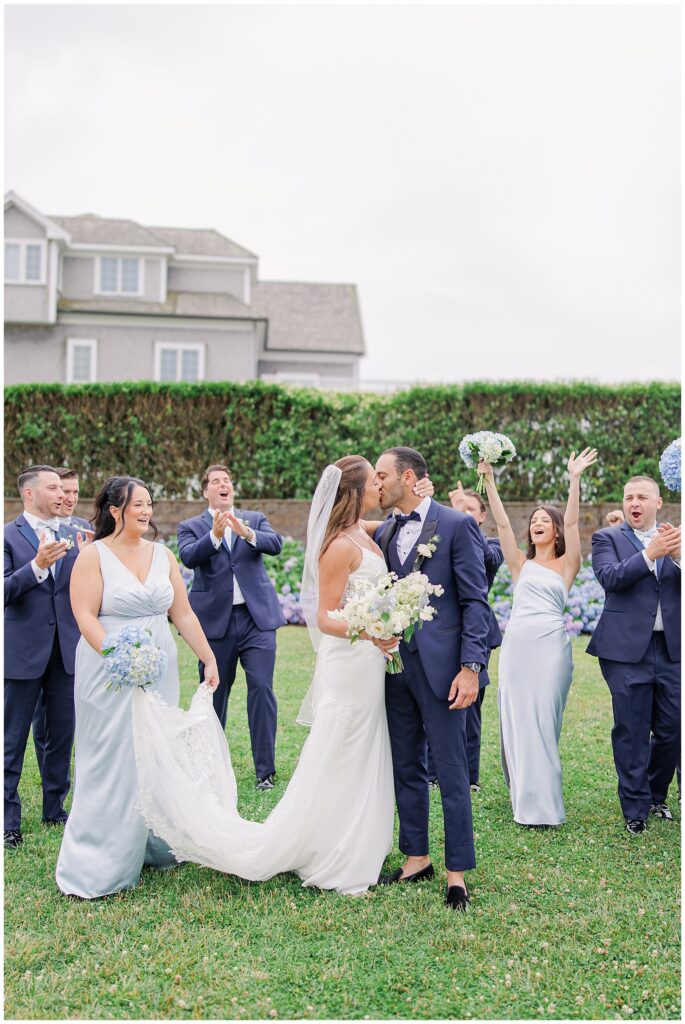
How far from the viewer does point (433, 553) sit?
502 centimetres

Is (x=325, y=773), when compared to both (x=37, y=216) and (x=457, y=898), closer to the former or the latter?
(x=457, y=898)

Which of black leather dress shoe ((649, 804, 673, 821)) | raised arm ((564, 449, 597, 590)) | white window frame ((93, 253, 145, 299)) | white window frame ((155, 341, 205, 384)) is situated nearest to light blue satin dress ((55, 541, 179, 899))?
raised arm ((564, 449, 597, 590))

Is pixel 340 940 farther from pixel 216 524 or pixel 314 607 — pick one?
pixel 216 524

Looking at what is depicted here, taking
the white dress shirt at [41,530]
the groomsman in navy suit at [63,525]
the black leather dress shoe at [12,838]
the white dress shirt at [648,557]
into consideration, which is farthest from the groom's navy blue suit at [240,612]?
the white dress shirt at [648,557]

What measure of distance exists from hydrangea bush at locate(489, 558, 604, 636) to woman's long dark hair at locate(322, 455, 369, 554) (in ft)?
24.8

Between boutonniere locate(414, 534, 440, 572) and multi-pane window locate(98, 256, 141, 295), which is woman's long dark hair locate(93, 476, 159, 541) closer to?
boutonniere locate(414, 534, 440, 572)

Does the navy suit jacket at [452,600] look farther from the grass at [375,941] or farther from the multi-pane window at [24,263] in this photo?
the multi-pane window at [24,263]

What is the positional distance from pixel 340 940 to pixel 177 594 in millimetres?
2225

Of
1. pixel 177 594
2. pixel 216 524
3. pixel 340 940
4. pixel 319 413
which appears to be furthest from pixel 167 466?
pixel 340 940

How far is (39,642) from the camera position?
19.7ft

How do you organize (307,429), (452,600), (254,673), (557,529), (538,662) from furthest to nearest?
(307,429) < (254,673) < (557,529) < (538,662) < (452,600)

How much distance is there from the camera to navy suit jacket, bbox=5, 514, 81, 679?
5898 mm

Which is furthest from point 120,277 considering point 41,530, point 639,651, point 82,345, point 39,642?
point 639,651

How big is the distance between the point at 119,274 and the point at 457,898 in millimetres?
27475
